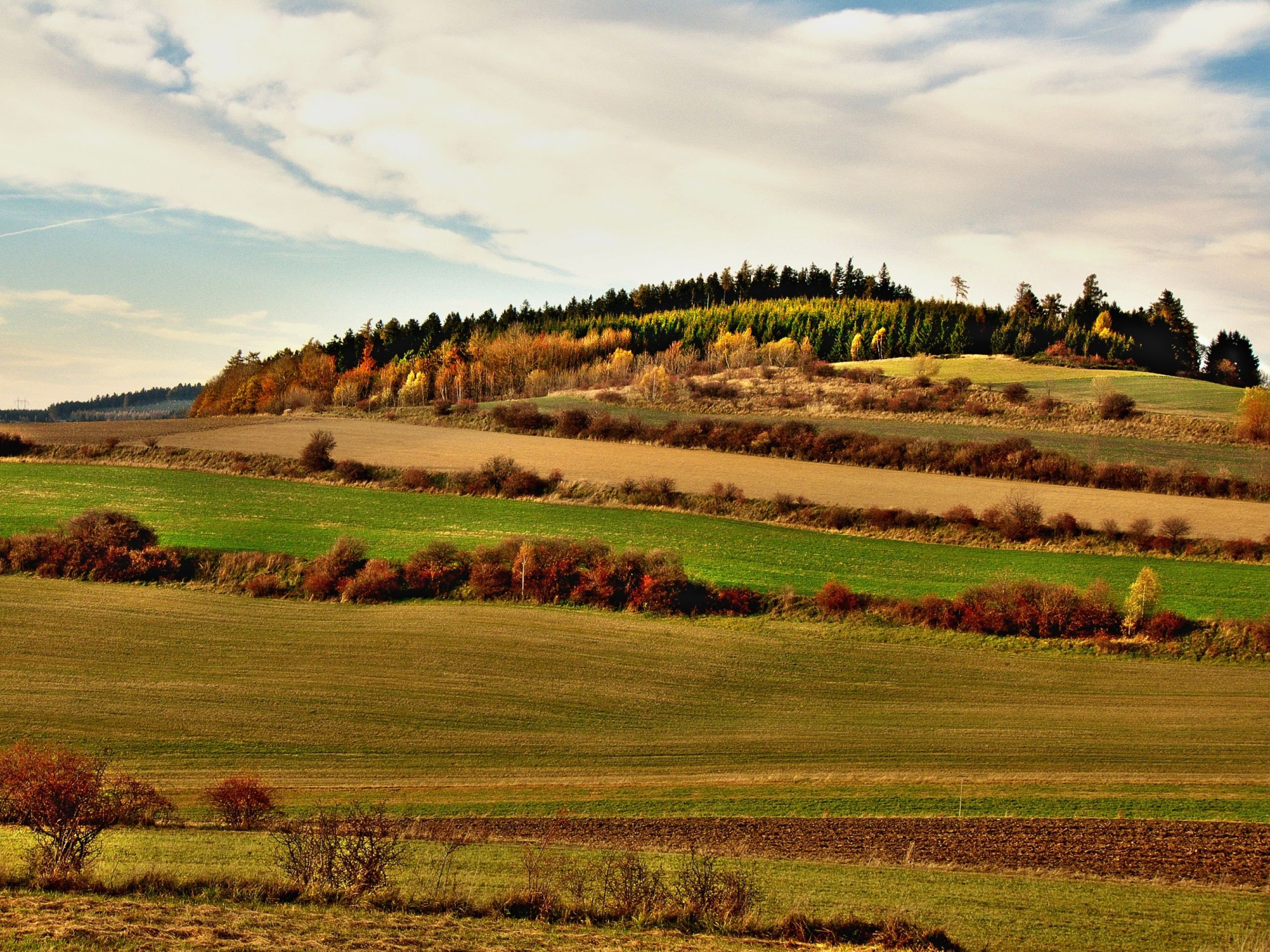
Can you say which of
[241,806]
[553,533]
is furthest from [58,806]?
[553,533]

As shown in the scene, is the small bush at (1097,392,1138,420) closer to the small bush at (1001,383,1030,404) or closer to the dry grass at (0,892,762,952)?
the small bush at (1001,383,1030,404)

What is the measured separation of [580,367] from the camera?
4648 inches

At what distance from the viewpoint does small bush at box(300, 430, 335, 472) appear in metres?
50.6

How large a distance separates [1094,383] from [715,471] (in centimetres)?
3984

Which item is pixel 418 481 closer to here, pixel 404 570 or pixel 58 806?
pixel 404 570

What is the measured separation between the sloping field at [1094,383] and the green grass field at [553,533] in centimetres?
3222

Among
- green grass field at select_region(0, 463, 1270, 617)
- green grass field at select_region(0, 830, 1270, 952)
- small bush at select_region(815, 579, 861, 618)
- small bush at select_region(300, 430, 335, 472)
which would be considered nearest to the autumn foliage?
green grass field at select_region(0, 830, 1270, 952)

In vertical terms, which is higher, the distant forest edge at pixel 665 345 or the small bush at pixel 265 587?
the distant forest edge at pixel 665 345

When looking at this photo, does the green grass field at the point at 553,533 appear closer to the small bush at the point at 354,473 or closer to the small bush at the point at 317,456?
the small bush at the point at 354,473

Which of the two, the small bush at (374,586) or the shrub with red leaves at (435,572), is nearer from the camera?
the small bush at (374,586)

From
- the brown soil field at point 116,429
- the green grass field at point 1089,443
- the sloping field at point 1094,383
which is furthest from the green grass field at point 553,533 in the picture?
the sloping field at point 1094,383

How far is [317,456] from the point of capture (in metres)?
50.7

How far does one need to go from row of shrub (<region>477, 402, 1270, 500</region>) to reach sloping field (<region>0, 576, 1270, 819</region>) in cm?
1993

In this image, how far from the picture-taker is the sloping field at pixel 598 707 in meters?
18.9
